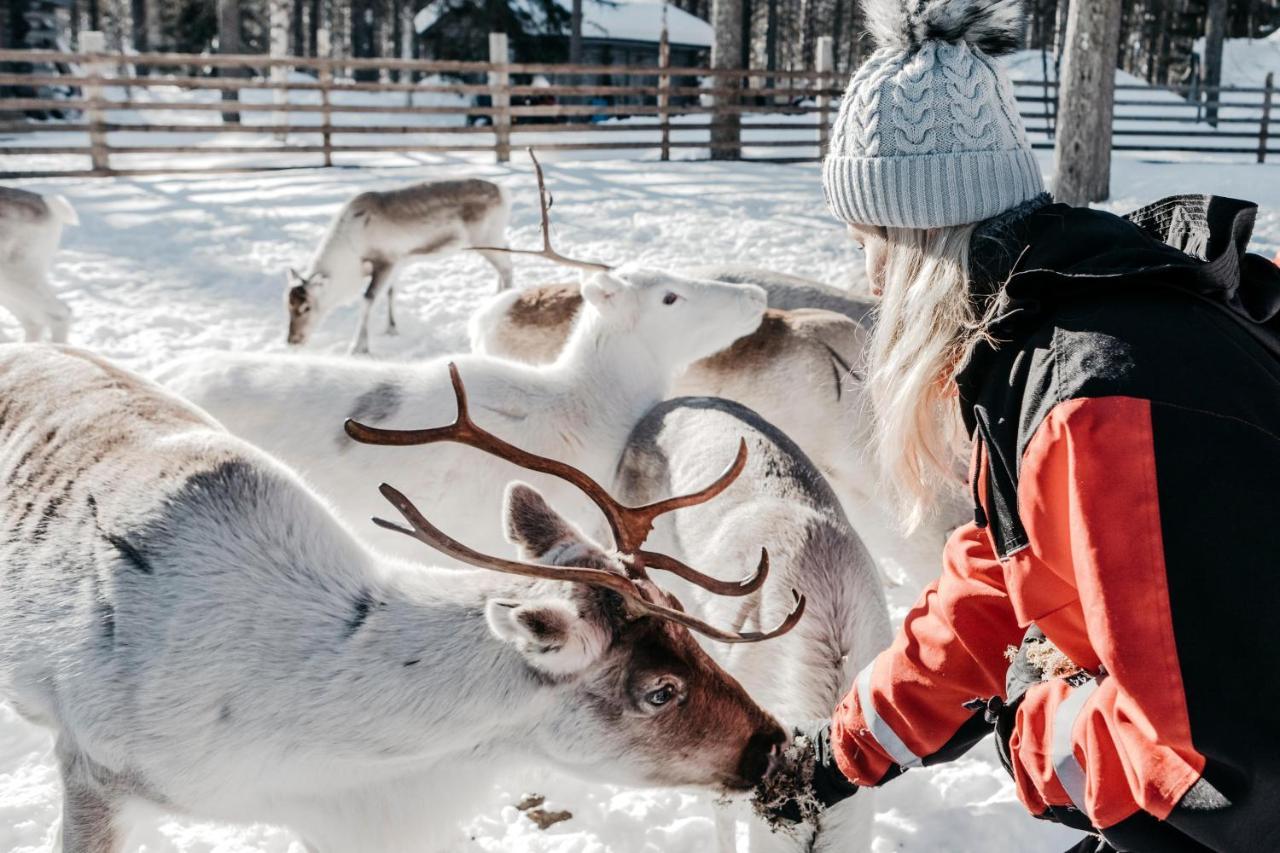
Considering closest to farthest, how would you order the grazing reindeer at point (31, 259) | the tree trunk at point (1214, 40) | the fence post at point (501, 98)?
the grazing reindeer at point (31, 259)
the fence post at point (501, 98)
the tree trunk at point (1214, 40)

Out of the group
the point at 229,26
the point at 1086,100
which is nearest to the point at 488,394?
the point at 1086,100

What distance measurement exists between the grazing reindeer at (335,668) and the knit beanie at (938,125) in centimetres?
68

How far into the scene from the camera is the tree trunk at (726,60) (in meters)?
15.6

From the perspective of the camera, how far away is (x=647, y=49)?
1224 inches

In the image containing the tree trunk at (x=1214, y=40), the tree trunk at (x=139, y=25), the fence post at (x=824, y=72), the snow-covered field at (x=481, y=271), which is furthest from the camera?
the tree trunk at (x=139, y=25)

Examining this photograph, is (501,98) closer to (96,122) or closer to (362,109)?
(362,109)

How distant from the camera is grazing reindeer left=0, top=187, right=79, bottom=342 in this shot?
23.5ft

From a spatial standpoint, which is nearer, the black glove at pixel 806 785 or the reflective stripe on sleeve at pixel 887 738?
the reflective stripe on sleeve at pixel 887 738

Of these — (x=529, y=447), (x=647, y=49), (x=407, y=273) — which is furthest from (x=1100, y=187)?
(x=647, y=49)

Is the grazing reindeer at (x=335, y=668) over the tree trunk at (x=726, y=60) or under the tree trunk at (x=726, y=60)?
under

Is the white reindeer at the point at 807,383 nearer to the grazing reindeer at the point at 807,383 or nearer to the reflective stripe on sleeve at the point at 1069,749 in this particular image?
the grazing reindeer at the point at 807,383

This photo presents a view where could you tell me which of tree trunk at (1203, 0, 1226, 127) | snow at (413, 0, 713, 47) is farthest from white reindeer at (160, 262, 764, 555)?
tree trunk at (1203, 0, 1226, 127)

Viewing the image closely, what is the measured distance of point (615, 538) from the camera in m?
2.27

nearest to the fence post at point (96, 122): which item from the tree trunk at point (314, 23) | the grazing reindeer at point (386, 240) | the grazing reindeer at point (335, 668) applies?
the grazing reindeer at point (386, 240)
